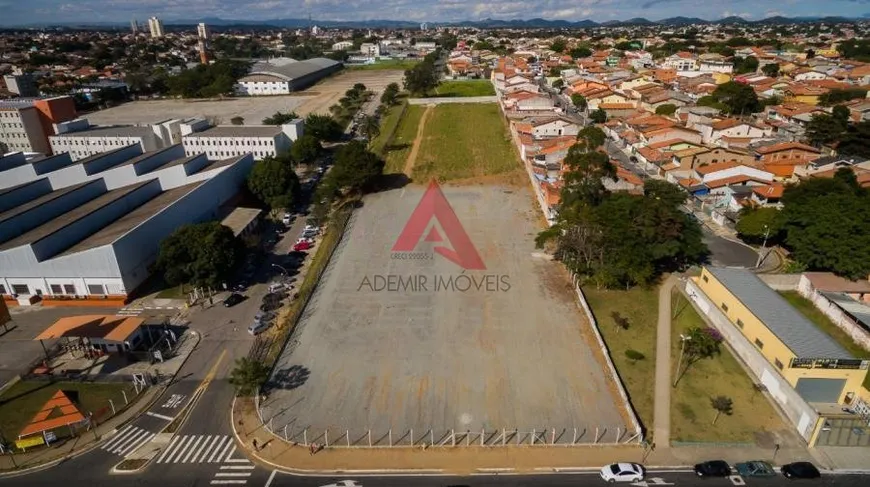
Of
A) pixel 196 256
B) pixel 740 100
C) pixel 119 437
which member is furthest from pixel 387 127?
pixel 119 437

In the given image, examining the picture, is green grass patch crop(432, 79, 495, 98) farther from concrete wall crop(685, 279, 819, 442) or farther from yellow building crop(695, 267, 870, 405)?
yellow building crop(695, 267, 870, 405)

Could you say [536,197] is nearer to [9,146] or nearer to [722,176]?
[722,176]

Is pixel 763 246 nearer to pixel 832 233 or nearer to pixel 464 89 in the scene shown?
pixel 832 233

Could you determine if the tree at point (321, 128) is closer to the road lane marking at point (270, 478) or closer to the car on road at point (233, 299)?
the car on road at point (233, 299)

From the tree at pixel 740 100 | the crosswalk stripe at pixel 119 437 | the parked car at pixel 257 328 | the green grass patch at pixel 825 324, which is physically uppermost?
the tree at pixel 740 100

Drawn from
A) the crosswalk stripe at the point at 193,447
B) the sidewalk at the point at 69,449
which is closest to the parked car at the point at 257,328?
the sidewalk at the point at 69,449

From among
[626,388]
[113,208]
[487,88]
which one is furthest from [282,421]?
[487,88]
